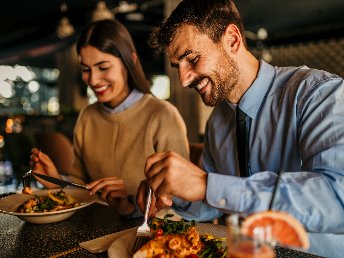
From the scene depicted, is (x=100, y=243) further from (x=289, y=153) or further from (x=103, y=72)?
(x=103, y=72)

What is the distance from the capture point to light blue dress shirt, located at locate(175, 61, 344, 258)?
102cm

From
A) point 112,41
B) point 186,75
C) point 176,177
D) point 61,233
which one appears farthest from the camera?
point 112,41

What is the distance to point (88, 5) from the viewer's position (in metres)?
7.86

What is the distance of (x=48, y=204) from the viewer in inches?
60.1

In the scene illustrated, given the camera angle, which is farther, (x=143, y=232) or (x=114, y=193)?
(x=114, y=193)

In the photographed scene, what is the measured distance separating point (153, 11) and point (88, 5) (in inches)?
54.9

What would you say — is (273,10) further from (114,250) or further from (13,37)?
(114,250)

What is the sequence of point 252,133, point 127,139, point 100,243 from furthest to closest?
point 127,139, point 252,133, point 100,243

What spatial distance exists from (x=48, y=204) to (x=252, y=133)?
0.88 m

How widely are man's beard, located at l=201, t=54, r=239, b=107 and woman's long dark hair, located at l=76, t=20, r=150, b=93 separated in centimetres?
77

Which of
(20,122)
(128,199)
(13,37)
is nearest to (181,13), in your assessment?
(128,199)

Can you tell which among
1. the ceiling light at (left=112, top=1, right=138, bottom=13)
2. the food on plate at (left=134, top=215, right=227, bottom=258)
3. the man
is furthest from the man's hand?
the ceiling light at (left=112, top=1, right=138, bottom=13)

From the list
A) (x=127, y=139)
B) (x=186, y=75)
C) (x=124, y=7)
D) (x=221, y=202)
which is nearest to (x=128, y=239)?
(x=221, y=202)

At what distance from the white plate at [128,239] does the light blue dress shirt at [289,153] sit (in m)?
0.22
